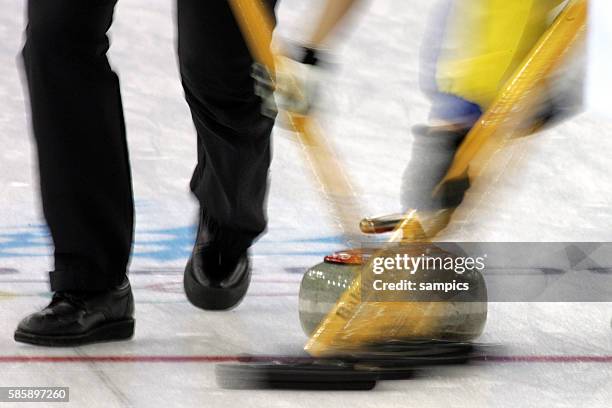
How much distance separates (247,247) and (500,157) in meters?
0.79

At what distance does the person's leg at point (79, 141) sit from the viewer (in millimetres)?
2182

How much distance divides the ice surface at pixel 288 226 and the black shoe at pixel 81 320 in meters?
0.03

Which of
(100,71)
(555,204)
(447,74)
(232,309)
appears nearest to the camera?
(447,74)

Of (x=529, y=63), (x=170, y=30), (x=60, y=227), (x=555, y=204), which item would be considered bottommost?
(x=170, y=30)

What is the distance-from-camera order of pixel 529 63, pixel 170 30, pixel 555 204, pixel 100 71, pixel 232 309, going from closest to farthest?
pixel 529 63, pixel 100 71, pixel 232 309, pixel 555 204, pixel 170 30

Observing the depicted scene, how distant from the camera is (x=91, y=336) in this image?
2.20m

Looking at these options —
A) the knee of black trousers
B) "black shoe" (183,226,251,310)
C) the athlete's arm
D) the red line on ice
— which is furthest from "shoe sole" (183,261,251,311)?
the athlete's arm

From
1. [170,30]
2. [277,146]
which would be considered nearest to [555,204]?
[277,146]

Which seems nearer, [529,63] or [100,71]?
[529,63]

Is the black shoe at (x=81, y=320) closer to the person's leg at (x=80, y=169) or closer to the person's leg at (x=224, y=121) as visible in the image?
the person's leg at (x=80, y=169)

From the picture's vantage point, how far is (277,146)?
13.4 feet

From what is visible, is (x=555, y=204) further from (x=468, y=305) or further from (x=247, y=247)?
(x=468, y=305)

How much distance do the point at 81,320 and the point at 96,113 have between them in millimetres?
361

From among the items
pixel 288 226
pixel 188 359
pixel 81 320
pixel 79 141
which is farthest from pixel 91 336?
pixel 288 226
